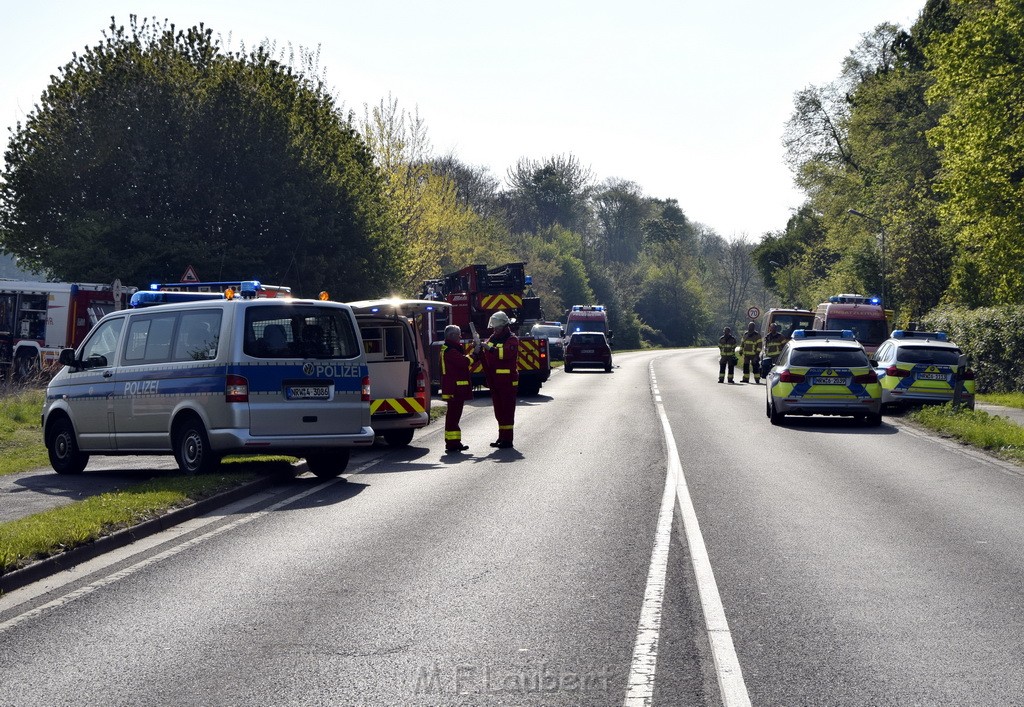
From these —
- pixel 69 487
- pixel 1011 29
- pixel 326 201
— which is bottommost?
pixel 69 487

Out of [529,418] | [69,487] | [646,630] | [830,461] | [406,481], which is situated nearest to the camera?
[646,630]

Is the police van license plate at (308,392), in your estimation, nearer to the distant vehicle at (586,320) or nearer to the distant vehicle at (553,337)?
the distant vehicle at (553,337)

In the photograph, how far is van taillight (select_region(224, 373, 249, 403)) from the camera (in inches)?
518

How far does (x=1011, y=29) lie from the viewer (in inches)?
1330

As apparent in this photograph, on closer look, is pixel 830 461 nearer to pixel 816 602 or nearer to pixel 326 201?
pixel 816 602

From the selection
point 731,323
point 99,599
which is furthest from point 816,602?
point 731,323

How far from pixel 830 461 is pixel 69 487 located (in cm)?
942

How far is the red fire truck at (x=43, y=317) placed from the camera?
31.8m

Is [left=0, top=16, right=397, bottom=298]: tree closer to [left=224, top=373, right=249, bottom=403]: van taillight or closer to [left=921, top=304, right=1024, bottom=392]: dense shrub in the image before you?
[left=921, top=304, right=1024, bottom=392]: dense shrub

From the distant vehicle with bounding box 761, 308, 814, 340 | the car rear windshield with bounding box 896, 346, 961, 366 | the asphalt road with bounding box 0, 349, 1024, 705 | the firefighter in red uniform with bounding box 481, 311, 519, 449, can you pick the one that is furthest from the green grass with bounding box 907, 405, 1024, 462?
the distant vehicle with bounding box 761, 308, 814, 340

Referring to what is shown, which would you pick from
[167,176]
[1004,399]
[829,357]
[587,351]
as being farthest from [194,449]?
→ [587,351]

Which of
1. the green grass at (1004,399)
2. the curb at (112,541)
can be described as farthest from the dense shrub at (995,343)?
the curb at (112,541)

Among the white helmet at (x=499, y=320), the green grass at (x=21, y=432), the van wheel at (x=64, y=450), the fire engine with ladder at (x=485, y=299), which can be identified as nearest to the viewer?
the van wheel at (x=64, y=450)

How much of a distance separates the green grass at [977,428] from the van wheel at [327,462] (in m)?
8.84
